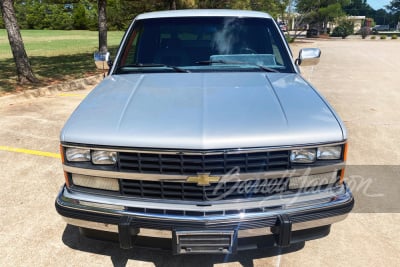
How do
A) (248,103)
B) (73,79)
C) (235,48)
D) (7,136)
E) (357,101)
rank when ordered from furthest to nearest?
(73,79)
(357,101)
(7,136)
(235,48)
(248,103)

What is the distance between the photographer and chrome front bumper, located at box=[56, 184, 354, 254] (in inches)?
87.8

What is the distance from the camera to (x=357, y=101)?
26.8 feet

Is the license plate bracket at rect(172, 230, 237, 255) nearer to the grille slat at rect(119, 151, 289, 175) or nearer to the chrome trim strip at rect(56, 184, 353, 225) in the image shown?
the chrome trim strip at rect(56, 184, 353, 225)

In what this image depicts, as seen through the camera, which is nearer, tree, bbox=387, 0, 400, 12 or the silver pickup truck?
the silver pickup truck

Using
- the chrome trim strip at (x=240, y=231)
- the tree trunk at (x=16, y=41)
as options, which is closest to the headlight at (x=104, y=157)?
the chrome trim strip at (x=240, y=231)

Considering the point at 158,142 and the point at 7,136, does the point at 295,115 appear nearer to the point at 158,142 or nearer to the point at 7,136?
the point at 158,142

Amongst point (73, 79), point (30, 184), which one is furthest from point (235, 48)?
point (73, 79)

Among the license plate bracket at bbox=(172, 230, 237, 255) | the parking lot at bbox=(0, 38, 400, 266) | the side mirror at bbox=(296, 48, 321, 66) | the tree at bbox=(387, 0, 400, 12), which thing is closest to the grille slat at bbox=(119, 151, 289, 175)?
the license plate bracket at bbox=(172, 230, 237, 255)

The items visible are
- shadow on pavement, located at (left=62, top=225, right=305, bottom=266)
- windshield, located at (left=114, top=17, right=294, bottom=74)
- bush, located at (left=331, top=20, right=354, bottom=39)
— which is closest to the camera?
shadow on pavement, located at (left=62, top=225, right=305, bottom=266)

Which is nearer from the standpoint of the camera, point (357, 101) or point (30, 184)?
point (30, 184)

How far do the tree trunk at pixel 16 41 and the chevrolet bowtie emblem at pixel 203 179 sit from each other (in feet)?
28.5

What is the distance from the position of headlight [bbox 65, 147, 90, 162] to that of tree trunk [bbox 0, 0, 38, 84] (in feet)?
26.5

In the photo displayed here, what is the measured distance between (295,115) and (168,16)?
2.08 meters

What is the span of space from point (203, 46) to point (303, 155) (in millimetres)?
1786
